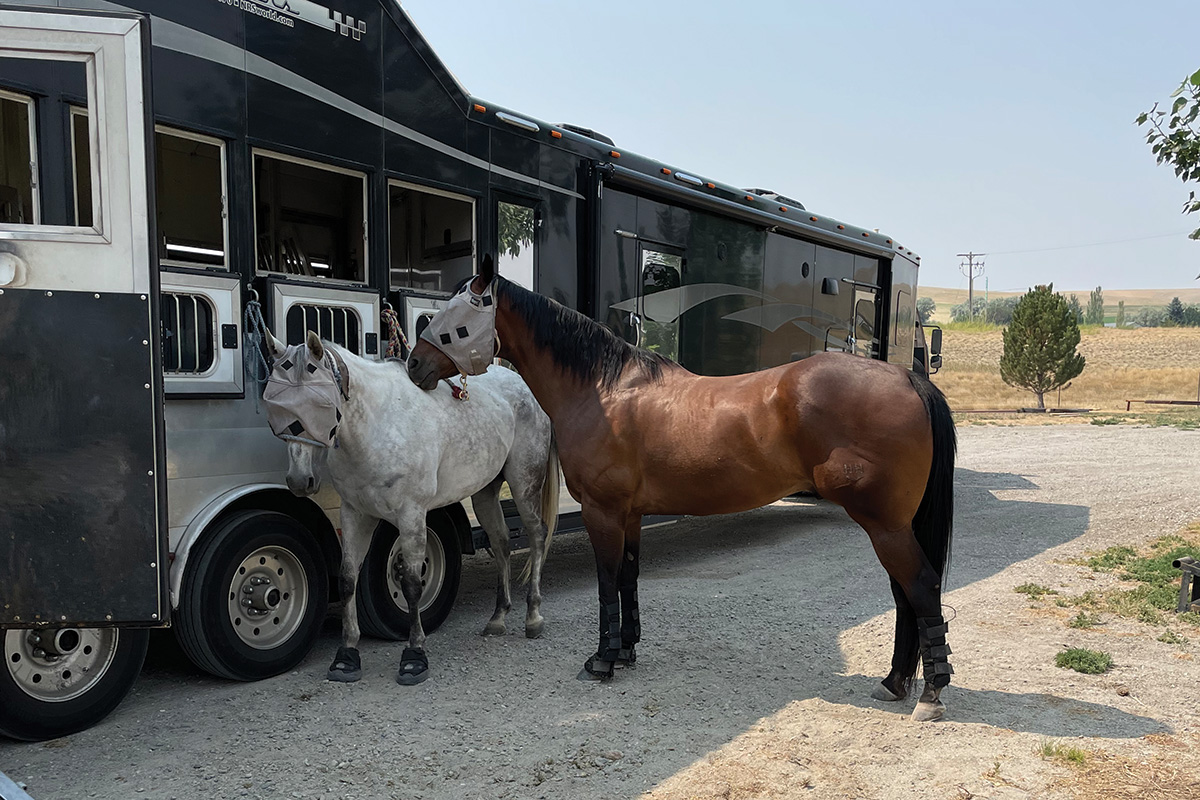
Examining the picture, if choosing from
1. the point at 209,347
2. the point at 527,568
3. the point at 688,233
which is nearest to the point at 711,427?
the point at 527,568

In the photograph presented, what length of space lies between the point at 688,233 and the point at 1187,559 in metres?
4.24

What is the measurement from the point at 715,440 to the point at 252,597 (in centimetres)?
247

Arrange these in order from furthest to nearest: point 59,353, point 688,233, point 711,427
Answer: point 688,233 → point 711,427 → point 59,353

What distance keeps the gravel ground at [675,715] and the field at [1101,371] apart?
994 inches

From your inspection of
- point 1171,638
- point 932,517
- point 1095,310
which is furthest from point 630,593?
point 1095,310

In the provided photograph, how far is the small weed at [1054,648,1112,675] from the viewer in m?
4.50

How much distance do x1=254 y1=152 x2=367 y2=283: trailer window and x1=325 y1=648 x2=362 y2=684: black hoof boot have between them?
6.79ft

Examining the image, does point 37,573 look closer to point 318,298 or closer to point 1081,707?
point 318,298

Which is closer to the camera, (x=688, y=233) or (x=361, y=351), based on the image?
(x=361, y=351)

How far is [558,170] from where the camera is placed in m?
5.94

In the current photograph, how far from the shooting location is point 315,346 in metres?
4.01

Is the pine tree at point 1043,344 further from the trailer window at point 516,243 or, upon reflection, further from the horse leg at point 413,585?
the horse leg at point 413,585

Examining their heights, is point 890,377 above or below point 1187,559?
above

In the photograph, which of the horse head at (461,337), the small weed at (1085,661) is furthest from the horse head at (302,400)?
the small weed at (1085,661)
